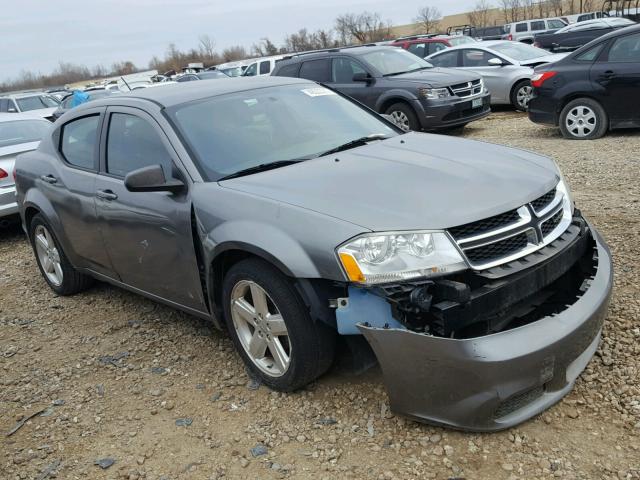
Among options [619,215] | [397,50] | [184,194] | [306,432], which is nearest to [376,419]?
[306,432]

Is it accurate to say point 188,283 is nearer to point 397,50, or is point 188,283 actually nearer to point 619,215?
point 619,215

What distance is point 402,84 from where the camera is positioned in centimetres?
1059

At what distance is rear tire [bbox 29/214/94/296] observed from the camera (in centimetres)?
520

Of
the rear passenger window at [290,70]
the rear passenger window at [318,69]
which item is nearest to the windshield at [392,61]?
the rear passenger window at [318,69]

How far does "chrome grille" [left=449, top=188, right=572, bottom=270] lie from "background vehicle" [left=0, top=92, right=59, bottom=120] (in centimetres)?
1867

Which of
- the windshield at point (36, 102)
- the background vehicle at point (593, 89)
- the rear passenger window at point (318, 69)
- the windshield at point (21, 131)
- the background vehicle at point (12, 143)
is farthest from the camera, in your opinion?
the windshield at point (36, 102)

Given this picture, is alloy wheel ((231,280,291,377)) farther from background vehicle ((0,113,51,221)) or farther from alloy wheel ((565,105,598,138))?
alloy wheel ((565,105,598,138))

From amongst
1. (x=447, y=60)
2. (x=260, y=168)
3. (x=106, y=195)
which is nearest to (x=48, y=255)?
(x=106, y=195)

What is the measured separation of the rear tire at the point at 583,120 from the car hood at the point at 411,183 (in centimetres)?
590

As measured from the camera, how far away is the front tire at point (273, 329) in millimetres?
3010

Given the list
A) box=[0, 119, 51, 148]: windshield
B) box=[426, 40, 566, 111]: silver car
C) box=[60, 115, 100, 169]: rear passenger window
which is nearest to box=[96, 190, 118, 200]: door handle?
box=[60, 115, 100, 169]: rear passenger window

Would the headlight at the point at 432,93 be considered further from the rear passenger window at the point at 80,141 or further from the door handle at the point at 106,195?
the door handle at the point at 106,195

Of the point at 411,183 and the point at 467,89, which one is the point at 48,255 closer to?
the point at 411,183

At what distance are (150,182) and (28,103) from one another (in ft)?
61.9
